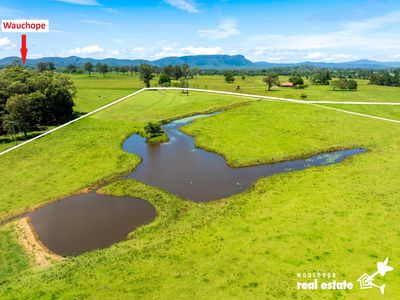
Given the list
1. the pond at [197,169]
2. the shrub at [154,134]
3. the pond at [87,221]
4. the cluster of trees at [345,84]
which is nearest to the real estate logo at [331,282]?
the pond at [197,169]

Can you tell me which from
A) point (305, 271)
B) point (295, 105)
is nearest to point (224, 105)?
point (295, 105)

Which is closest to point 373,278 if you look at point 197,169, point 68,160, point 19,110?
point 197,169

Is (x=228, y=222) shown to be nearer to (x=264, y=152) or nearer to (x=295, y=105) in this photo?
(x=264, y=152)

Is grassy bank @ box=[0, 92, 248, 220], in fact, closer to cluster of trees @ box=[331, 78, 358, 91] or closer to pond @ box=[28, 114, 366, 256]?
pond @ box=[28, 114, 366, 256]

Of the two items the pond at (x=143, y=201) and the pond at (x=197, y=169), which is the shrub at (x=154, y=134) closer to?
the pond at (x=197, y=169)

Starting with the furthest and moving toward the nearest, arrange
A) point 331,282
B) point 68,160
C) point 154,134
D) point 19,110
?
point 154,134
point 19,110
point 68,160
point 331,282

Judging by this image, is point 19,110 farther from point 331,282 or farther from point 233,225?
point 331,282
